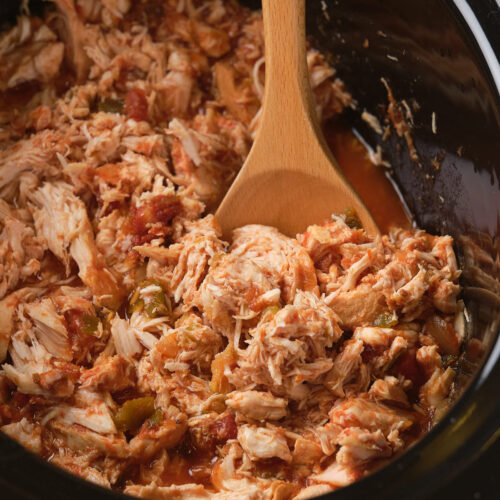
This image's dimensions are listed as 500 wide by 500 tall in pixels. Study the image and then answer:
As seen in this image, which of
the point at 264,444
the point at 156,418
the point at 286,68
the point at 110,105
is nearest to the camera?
the point at 264,444

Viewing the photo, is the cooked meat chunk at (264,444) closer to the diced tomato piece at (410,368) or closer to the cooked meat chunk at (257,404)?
the cooked meat chunk at (257,404)

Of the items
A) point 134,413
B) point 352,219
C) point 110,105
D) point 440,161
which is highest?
point 440,161

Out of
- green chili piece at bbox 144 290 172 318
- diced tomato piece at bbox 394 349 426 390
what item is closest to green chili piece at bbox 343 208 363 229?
diced tomato piece at bbox 394 349 426 390

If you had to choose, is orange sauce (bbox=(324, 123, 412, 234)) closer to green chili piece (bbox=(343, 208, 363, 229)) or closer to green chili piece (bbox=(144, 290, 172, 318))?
green chili piece (bbox=(343, 208, 363, 229))

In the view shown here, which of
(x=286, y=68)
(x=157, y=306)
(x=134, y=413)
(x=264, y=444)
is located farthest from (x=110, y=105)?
(x=264, y=444)

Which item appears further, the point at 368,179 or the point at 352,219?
the point at 368,179

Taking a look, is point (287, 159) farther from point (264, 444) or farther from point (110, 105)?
point (264, 444)

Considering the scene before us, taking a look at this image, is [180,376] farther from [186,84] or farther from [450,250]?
[186,84]
